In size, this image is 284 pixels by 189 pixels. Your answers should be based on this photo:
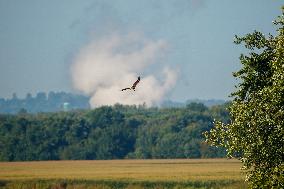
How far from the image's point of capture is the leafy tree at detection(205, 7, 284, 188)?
51531 mm

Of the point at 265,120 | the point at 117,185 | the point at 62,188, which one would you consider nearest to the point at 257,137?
the point at 265,120

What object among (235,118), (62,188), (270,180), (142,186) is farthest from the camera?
(142,186)

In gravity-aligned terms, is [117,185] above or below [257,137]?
below

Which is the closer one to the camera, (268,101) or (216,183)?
(268,101)

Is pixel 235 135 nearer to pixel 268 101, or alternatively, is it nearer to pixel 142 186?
pixel 268 101

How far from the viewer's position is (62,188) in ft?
357

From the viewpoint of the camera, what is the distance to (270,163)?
52.9 meters

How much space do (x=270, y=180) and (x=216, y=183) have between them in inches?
2659

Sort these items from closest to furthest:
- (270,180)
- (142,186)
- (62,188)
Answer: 1. (270,180)
2. (62,188)
3. (142,186)

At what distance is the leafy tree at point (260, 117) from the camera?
169ft

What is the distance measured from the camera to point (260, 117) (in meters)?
52.8

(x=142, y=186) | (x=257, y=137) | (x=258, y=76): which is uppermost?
(x=258, y=76)

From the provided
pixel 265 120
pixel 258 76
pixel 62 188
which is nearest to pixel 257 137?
pixel 265 120

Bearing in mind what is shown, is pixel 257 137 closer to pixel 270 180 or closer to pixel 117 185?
pixel 270 180
